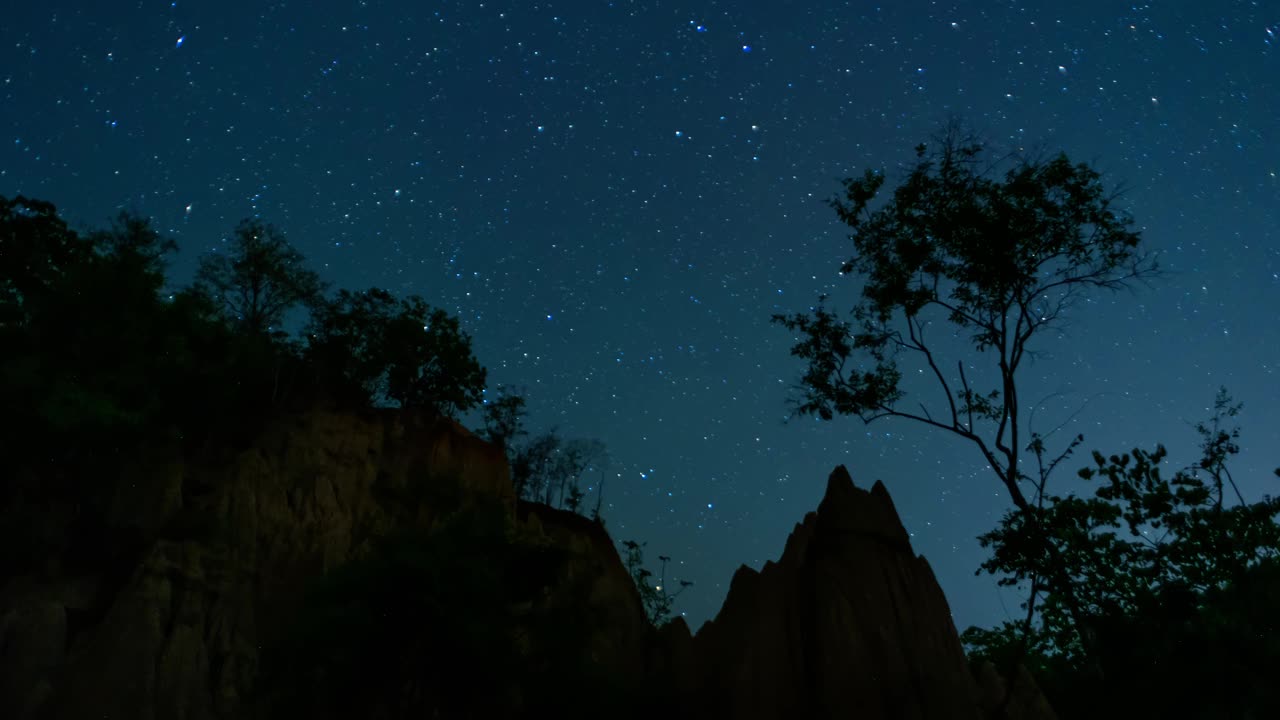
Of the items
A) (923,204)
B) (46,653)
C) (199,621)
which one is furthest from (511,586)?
(923,204)

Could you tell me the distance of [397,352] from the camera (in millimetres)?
40000

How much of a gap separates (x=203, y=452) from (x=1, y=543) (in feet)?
20.7

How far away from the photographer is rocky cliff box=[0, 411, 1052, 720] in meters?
17.9

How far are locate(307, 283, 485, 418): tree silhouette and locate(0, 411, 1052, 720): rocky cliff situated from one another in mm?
11079

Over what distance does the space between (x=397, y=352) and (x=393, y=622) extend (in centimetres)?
2356

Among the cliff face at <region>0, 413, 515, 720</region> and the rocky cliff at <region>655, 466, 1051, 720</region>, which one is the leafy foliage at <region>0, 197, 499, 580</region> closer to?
A: the cliff face at <region>0, 413, 515, 720</region>

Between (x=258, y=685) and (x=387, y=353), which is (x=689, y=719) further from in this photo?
(x=387, y=353)

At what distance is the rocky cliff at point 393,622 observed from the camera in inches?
704

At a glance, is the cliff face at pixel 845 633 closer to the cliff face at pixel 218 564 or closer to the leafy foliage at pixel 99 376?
the cliff face at pixel 218 564

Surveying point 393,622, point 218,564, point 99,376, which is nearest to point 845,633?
point 393,622

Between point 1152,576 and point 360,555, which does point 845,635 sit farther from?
point 360,555

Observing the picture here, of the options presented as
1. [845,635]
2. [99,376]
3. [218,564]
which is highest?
[99,376]

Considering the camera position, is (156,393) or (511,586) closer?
(511,586)

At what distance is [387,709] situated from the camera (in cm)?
1916
